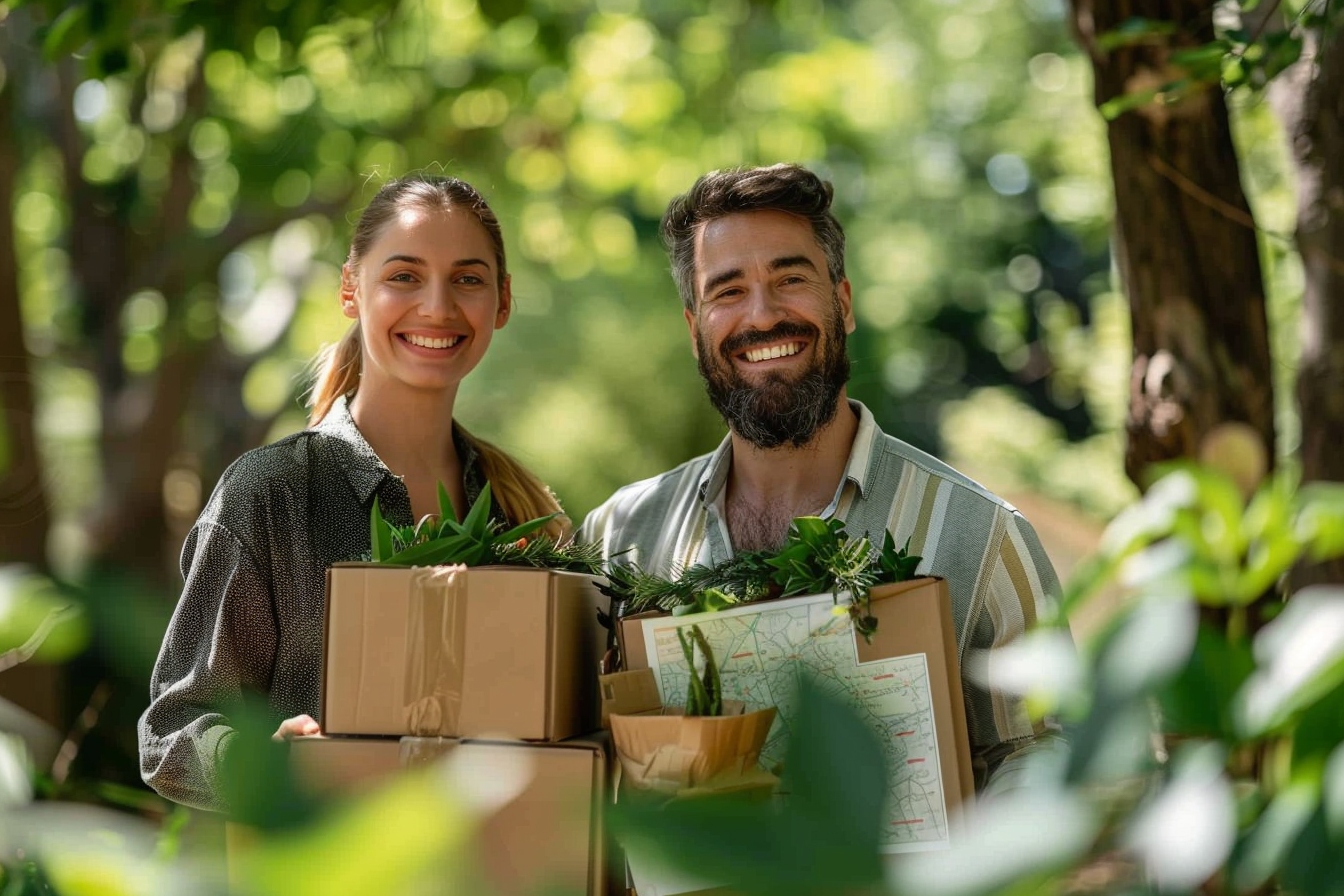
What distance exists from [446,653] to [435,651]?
0.01 m

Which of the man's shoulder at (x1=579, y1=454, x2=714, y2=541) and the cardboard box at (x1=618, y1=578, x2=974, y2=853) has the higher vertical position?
the man's shoulder at (x1=579, y1=454, x2=714, y2=541)

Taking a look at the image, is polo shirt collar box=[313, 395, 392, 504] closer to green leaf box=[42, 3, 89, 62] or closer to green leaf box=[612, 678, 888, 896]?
green leaf box=[42, 3, 89, 62]

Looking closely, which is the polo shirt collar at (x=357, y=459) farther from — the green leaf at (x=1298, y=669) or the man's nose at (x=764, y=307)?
the green leaf at (x=1298, y=669)

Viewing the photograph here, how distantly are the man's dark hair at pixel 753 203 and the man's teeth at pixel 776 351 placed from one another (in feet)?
0.59

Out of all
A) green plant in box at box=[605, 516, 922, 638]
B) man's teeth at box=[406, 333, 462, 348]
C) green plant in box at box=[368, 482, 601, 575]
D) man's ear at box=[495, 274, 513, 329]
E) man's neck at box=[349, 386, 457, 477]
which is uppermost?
man's ear at box=[495, 274, 513, 329]

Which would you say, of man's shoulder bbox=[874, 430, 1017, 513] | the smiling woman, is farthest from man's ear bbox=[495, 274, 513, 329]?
man's shoulder bbox=[874, 430, 1017, 513]

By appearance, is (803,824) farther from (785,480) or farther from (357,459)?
(785,480)

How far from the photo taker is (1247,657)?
414mm

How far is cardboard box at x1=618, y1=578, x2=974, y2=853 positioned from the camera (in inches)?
65.7

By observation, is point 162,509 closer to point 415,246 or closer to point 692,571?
point 415,246

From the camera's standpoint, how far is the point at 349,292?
102 inches

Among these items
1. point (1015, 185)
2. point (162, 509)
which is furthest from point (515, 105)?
point (1015, 185)

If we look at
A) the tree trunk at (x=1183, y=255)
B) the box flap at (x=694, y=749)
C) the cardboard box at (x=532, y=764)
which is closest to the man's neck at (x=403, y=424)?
the cardboard box at (x=532, y=764)

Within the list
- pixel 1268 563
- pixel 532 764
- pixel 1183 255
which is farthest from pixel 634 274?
pixel 1268 563
